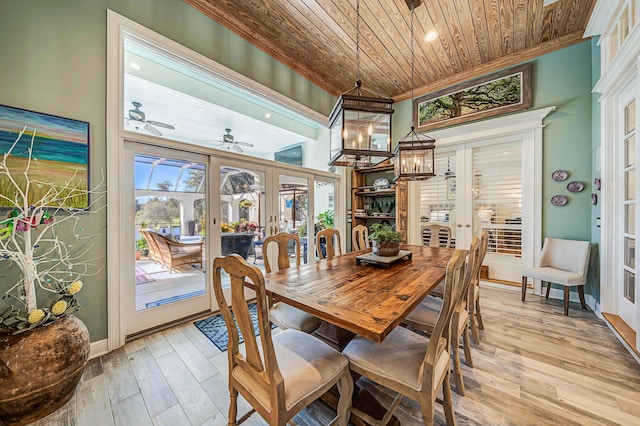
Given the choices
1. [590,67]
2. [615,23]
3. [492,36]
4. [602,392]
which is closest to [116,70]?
[492,36]

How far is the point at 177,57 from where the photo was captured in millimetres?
2420

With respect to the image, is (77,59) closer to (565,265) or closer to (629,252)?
(629,252)

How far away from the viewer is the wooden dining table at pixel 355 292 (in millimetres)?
1099

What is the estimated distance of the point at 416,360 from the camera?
1.20 metres

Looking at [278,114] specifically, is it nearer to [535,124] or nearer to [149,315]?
[149,315]

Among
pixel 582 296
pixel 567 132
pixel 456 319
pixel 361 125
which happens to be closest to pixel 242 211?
pixel 361 125

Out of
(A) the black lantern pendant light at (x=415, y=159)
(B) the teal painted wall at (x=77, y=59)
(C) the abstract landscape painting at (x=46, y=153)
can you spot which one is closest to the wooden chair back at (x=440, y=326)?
(A) the black lantern pendant light at (x=415, y=159)

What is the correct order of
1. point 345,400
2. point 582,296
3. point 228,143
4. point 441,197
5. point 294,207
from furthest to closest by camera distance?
point 441,197 → point 294,207 → point 228,143 → point 582,296 → point 345,400

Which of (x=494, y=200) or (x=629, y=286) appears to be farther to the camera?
(x=494, y=200)

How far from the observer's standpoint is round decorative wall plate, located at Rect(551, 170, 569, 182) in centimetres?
316

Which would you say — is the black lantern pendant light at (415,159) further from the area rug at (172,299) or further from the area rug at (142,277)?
the area rug at (142,277)

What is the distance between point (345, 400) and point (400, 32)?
371 cm

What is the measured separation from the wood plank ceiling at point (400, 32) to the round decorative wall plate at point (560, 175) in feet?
5.45

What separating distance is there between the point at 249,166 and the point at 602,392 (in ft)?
12.4
